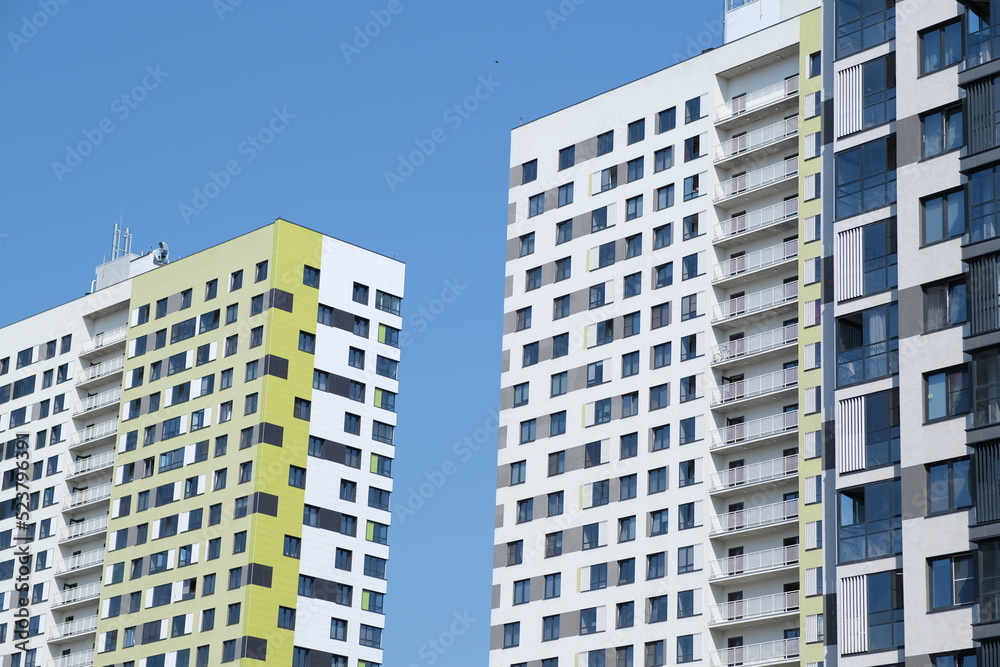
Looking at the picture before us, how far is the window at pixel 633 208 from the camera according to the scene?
351 ft

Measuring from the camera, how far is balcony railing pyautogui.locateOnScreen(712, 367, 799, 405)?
96.3 meters

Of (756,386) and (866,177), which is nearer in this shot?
(866,177)

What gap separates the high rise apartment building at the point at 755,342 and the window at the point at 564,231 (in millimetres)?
106

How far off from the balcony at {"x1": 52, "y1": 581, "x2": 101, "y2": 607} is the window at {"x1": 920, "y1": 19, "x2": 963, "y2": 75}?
81.9 m

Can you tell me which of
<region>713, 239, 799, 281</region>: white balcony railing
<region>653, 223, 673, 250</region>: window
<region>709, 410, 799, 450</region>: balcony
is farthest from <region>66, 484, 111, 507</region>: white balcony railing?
<region>713, 239, 799, 281</region>: white balcony railing

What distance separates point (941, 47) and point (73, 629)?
86137 millimetres

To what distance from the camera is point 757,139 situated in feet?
338

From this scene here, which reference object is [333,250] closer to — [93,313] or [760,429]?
[93,313]

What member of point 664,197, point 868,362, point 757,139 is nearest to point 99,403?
point 664,197

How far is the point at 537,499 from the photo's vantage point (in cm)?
10538

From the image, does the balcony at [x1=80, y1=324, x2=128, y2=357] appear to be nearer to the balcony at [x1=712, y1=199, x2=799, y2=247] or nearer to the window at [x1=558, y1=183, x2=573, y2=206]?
the window at [x1=558, y1=183, x2=573, y2=206]

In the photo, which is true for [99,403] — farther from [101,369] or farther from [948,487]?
[948,487]

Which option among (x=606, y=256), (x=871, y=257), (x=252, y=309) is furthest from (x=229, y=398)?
(x=871, y=257)

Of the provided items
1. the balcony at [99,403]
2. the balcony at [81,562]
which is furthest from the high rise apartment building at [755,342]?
the balcony at [81,562]
